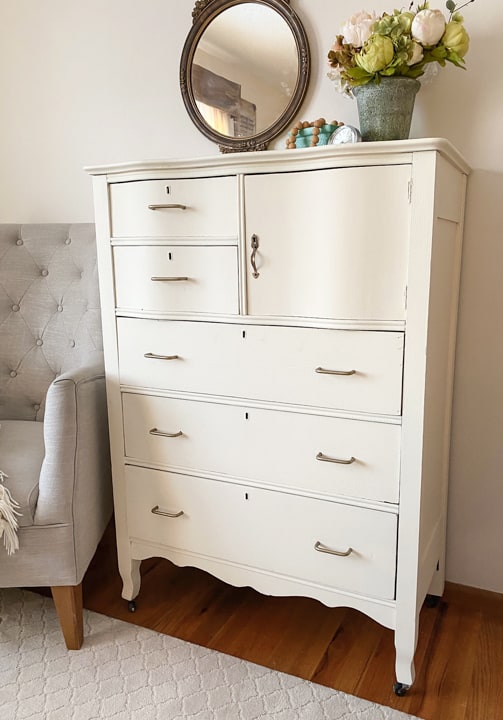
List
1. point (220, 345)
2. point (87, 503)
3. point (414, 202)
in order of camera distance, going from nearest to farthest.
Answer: point (414, 202), point (220, 345), point (87, 503)

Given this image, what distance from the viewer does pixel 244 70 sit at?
180 cm

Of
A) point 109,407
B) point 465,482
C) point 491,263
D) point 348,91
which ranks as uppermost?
point 348,91

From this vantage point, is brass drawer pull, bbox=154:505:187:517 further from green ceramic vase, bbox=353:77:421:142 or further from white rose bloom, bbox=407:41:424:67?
white rose bloom, bbox=407:41:424:67

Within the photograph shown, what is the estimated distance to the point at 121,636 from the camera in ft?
5.49

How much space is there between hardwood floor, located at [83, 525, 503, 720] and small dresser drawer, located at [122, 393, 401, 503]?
470 millimetres

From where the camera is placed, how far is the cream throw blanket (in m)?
1.47

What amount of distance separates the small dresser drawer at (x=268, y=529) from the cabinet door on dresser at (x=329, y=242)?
480 millimetres

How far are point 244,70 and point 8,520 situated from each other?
4.61ft

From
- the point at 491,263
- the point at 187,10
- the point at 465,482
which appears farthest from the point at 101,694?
the point at 187,10

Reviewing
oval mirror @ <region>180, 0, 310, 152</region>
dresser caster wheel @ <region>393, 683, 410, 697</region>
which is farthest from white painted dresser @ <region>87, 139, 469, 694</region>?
oval mirror @ <region>180, 0, 310, 152</region>

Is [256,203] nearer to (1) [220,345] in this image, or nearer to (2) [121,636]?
(1) [220,345]

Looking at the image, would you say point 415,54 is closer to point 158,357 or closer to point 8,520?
point 158,357

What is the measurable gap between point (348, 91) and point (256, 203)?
1.34 feet

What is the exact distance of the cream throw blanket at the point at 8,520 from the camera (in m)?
1.47
